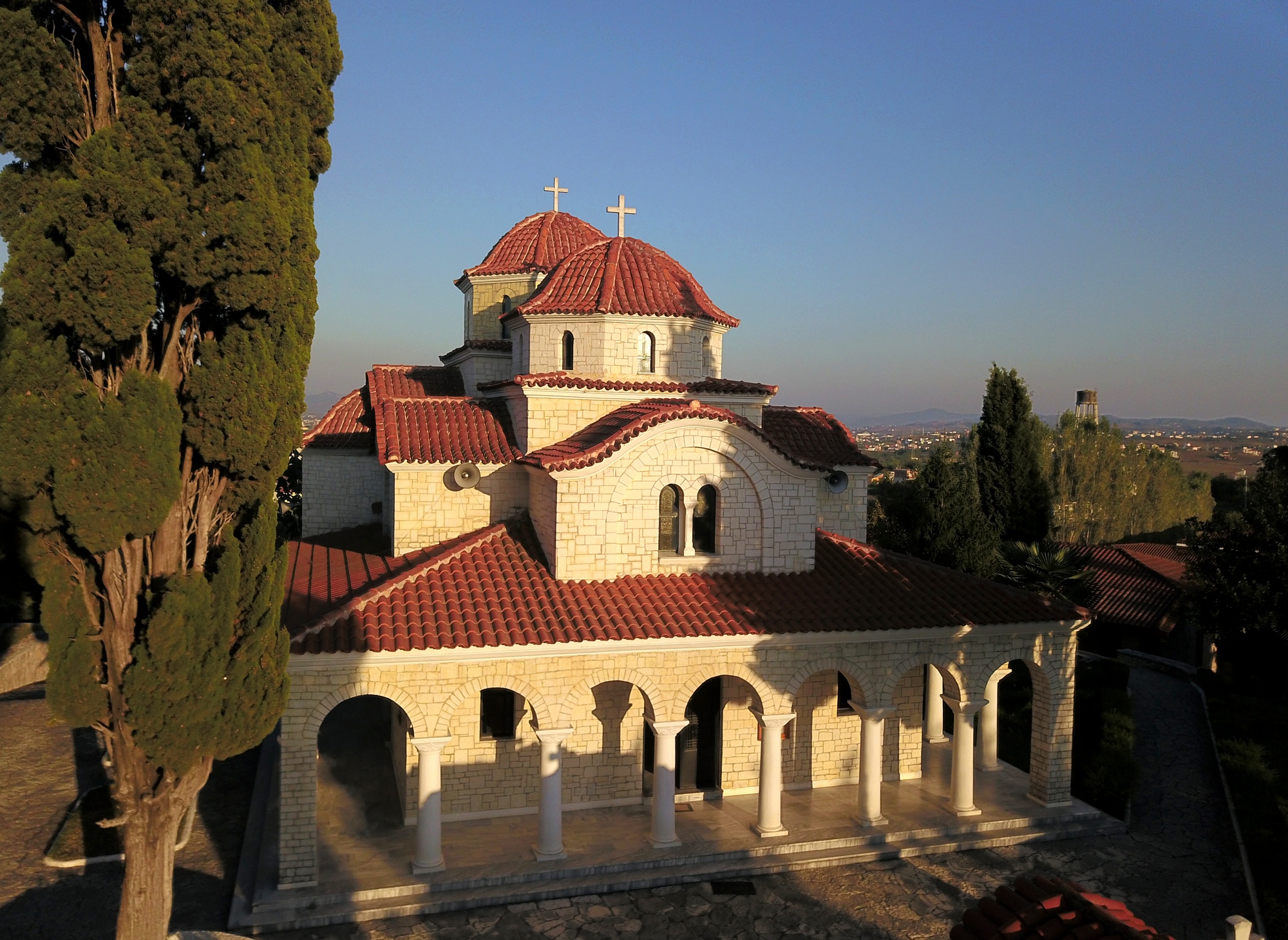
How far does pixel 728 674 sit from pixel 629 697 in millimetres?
2084

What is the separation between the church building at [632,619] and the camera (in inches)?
453

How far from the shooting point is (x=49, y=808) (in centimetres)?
1380

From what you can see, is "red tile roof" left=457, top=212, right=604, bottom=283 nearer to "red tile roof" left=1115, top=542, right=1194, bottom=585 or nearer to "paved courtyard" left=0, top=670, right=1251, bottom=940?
"paved courtyard" left=0, top=670, right=1251, bottom=940

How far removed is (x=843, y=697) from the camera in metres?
14.9

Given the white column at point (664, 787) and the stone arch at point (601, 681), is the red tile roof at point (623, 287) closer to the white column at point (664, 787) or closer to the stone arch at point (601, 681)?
the stone arch at point (601, 681)

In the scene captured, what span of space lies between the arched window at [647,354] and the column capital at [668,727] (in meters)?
6.53

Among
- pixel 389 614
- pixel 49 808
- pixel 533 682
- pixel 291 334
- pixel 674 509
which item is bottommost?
pixel 49 808

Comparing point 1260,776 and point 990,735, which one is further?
point 990,735

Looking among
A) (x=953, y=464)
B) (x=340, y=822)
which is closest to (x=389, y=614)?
(x=340, y=822)

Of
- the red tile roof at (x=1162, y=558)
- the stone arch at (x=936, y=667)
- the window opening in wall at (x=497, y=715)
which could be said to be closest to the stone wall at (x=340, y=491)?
the window opening in wall at (x=497, y=715)

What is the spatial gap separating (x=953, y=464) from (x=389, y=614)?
888 inches

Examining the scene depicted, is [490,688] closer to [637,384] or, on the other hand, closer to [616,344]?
[637,384]

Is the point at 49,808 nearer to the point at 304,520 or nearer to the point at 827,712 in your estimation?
the point at 304,520

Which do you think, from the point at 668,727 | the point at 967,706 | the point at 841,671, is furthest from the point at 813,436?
the point at 668,727
